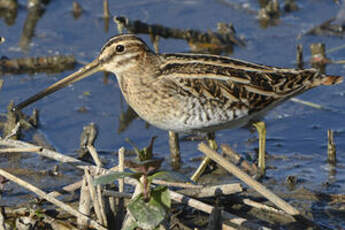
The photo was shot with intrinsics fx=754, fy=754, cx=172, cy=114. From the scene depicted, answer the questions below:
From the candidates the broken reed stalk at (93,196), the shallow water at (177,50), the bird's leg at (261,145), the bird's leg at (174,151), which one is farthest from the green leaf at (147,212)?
the bird's leg at (174,151)

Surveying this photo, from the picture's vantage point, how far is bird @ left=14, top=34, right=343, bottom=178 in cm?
511

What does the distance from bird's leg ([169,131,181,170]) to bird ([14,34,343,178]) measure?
372 mm

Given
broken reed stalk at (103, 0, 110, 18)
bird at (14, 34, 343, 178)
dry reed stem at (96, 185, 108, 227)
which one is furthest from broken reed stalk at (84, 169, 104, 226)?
broken reed stalk at (103, 0, 110, 18)

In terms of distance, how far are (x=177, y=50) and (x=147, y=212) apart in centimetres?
432

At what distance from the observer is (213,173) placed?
546cm

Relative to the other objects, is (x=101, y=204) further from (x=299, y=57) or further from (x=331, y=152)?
(x=299, y=57)

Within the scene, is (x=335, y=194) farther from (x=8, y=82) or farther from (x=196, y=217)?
(x=8, y=82)

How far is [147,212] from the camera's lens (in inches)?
138

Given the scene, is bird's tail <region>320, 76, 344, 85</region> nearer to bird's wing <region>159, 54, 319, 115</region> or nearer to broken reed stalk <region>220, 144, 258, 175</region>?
bird's wing <region>159, 54, 319, 115</region>

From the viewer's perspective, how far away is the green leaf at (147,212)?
11.4 ft

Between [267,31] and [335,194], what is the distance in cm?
342

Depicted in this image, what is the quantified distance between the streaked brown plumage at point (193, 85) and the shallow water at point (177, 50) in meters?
0.60

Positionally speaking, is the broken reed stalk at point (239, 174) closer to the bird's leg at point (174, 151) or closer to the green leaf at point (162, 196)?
the green leaf at point (162, 196)

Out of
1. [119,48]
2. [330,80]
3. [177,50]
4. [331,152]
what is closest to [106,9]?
[177,50]
